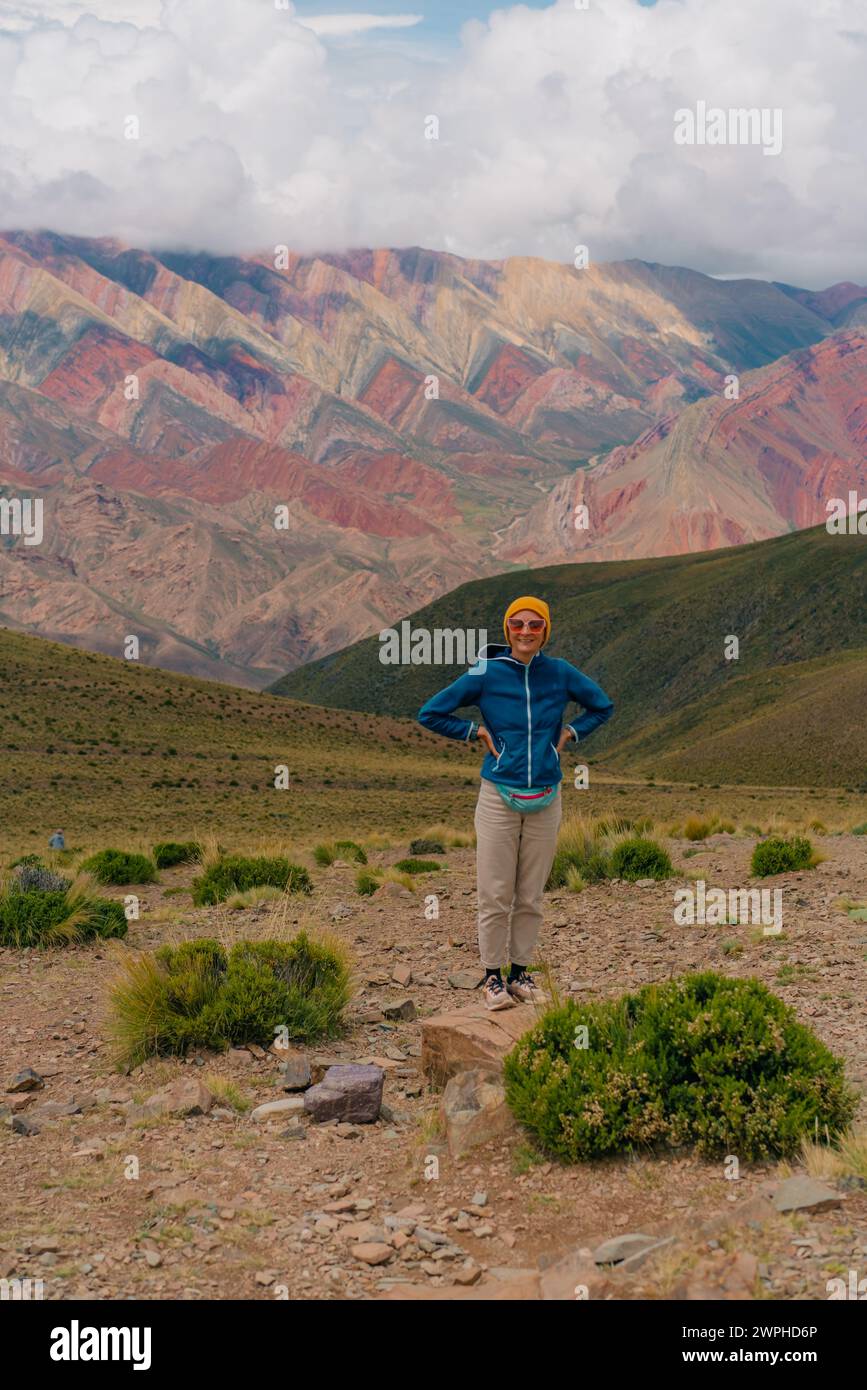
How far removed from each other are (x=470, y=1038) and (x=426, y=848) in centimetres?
1842

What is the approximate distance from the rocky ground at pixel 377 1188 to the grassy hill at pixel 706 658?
5182 centimetres

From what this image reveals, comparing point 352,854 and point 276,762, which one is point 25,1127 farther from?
point 276,762

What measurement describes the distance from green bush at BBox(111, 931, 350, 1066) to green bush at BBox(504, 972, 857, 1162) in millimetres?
3140

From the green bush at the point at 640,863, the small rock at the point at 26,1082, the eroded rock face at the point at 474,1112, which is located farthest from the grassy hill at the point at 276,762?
the eroded rock face at the point at 474,1112

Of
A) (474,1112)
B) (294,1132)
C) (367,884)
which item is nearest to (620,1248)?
(474,1112)

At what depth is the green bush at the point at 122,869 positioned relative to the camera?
2303cm

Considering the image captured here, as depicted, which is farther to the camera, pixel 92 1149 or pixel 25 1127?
pixel 25 1127

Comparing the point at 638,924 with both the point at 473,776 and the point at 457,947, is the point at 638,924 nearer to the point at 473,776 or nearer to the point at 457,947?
the point at 457,947

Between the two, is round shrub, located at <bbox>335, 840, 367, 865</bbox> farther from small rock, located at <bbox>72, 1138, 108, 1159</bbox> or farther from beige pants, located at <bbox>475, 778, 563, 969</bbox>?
small rock, located at <bbox>72, 1138, 108, 1159</bbox>

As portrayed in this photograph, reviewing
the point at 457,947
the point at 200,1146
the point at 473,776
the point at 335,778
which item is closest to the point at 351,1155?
the point at 200,1146

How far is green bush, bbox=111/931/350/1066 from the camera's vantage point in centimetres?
1029

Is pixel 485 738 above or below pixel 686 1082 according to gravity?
above

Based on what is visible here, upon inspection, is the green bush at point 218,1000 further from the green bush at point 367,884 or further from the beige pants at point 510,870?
the green bush at point 367,884

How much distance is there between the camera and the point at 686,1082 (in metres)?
7.48
